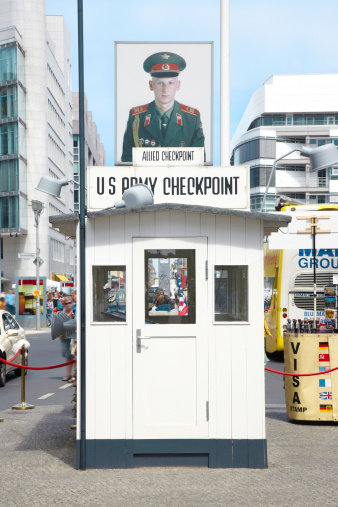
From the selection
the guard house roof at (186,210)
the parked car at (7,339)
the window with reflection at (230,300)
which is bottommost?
the parked car at (7,339)

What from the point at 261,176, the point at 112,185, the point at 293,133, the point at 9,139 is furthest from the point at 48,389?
the point at 293,133

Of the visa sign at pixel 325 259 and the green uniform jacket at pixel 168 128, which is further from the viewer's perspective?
the visa sign at pixel 325 259

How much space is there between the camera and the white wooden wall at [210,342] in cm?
744

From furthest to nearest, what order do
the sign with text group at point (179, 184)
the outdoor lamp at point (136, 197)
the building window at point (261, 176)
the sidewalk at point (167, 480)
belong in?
the building window at point (261, 176) → the sign with text group at point (179, 184) → the outdoor lamp at point (136, 197) → the sidewalk at point (167, 480)

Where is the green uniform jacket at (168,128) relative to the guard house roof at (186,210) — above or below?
above

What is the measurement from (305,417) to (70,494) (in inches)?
Result: 177

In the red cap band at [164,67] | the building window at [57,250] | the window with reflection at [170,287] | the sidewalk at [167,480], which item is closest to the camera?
the sidewalk at [167,480]

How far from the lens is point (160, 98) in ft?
60.3

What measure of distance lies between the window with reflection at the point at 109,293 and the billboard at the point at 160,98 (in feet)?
31.5

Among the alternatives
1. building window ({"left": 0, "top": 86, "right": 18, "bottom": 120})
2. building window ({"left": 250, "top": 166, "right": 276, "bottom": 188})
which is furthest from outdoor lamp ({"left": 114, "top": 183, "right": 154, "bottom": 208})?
building window ({"left": 250, "top": 166, "right": 276, "bottom": 188})

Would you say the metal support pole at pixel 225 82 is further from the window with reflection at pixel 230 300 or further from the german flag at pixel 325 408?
the window with reflection at pixel 230 300

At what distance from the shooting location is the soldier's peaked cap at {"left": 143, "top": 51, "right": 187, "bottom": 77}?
17.5m

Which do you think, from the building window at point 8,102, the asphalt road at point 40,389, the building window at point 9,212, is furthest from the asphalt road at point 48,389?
the building window at point 8,102

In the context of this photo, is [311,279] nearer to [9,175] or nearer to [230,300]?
[230,300]
